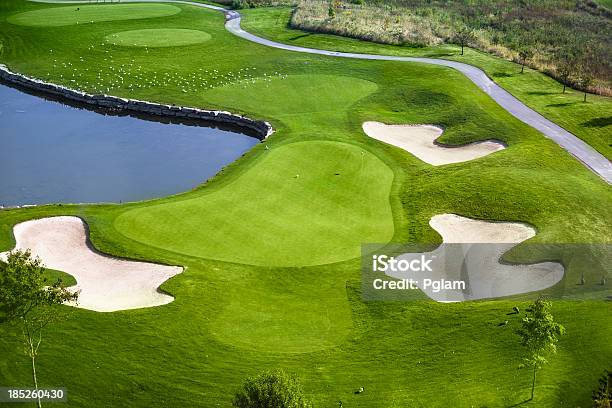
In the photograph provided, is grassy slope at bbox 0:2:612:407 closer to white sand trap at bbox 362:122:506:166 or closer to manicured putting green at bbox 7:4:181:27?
white sand trap at bbox 362:122:506:166

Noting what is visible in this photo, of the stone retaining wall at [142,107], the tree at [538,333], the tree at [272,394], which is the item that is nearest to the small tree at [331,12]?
the stone retaining wall at [142,107]

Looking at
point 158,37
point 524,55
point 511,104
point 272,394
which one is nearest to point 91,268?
point 272,394

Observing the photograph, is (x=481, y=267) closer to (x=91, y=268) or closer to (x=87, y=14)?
(x=91, y=268)

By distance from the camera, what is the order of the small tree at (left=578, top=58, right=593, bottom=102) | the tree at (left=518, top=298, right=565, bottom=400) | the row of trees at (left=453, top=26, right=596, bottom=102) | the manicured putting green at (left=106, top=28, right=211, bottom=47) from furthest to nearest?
the manicured putting green at (left=106, top=28, right=211, bottom=47), the row of trees at (left=453, top=26, right=596, bottom=102), the small tree at (left=578, top=58, right=593, bottom=102), the tree at (left=518, top=298, right=565, bottom=400)

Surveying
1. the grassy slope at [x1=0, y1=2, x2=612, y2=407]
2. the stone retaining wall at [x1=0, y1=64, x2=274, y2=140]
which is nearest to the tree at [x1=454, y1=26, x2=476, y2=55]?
the grassy slope at [x1=0, y1=2, x2=612, y2=407]

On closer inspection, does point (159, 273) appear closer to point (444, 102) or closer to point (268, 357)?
point (268, 357)

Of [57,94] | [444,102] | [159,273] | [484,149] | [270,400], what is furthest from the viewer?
[57,94]

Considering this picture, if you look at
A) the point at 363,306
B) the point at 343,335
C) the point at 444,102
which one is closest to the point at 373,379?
the point at 343,335

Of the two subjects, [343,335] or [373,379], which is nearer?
[373,379]
